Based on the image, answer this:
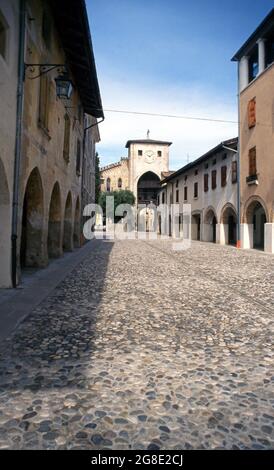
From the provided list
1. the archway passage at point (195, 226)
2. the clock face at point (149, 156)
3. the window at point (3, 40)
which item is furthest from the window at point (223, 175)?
the clock face at point (149, 156)

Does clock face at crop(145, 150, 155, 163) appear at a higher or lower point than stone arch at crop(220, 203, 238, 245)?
higher

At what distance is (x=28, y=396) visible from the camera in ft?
8.39

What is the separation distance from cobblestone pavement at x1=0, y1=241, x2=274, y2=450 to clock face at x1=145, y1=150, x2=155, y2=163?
50202mm

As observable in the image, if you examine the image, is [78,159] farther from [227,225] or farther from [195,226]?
[195,226]

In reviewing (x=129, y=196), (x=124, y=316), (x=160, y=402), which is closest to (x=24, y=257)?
(x=124, y=316)

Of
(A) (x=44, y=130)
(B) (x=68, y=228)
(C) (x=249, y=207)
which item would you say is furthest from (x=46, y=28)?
(C) (x=249, y=207)

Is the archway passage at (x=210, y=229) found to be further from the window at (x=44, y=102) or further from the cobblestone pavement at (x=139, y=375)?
the cobblestone pavement at (x=139, y=375)

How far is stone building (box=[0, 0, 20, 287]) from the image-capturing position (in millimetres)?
5793

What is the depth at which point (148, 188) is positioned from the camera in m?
56.2

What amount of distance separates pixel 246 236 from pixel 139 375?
17.5 m

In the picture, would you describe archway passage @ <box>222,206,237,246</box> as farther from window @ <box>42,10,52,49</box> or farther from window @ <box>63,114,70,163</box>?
window @ <box>42,10,52,49</box>

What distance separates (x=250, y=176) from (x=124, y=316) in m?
15.6

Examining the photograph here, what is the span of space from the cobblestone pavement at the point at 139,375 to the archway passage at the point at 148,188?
5047cm

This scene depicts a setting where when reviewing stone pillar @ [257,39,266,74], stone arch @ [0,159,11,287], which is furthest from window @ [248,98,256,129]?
stone arch @ [0,159,11,287]
